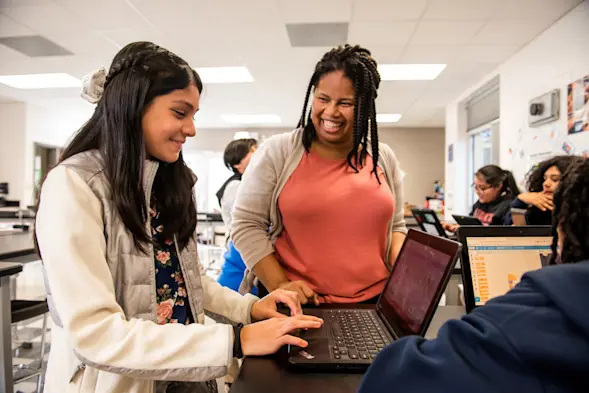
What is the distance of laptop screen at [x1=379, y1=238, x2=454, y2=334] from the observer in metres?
0.69

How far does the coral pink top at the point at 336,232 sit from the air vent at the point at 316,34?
112 inches

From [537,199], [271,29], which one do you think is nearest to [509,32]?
[537,199]

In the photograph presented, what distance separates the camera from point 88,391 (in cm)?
68

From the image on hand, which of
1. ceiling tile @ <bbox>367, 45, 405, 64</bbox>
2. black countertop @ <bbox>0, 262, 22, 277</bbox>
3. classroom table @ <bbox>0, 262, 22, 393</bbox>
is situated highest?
ceiling tile @ <bbox>367, 45, 405, 64</bbox>

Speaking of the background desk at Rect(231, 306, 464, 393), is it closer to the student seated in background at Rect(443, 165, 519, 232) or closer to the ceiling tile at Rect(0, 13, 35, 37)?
the student seated in background at Rect(443, 165, 519, 232)

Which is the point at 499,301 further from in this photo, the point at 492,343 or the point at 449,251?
the point at 449,251

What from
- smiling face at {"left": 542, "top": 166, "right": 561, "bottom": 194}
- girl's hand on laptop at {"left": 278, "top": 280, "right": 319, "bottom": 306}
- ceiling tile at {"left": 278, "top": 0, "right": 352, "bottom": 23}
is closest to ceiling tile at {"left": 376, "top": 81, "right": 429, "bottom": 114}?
ceiling tile at {"left": 278, "top": 0, "right": 352, "bottom": 23}

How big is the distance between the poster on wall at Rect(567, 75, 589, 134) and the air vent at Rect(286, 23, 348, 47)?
186cm

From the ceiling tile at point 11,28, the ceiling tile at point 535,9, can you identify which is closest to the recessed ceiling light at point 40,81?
the ceiling tile at point 11,28

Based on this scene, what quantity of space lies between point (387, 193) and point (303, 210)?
9.1 inches

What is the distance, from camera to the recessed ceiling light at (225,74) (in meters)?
4.82

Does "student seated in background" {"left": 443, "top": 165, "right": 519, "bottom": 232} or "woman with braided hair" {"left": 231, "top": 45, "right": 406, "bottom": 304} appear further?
"student seated in background" {"left": 443, "top": 165, "right": 519, "bottom": 232}

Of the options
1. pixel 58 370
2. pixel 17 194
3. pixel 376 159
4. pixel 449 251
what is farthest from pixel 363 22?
pixel 17 194

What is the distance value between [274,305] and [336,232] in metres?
0.24
